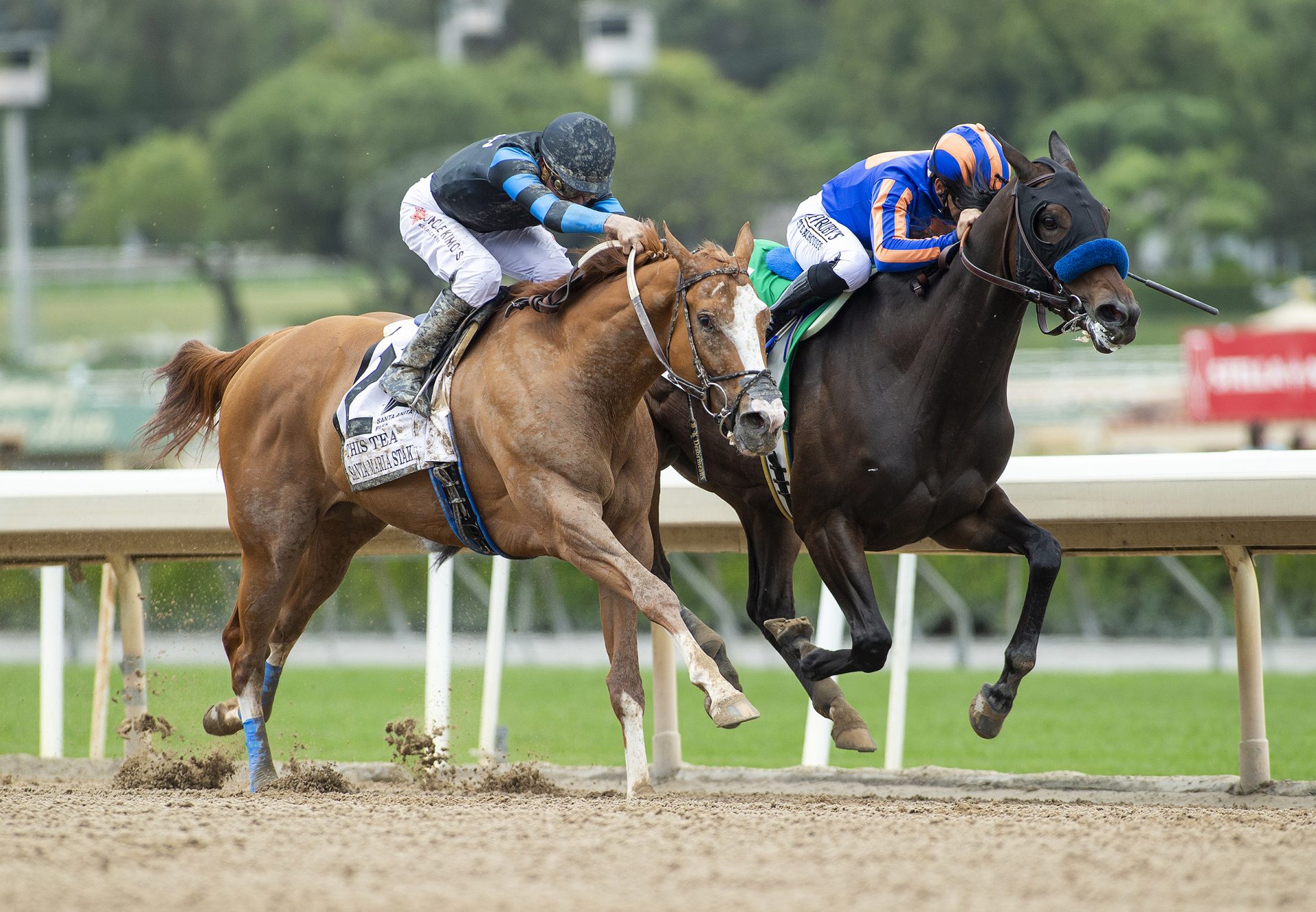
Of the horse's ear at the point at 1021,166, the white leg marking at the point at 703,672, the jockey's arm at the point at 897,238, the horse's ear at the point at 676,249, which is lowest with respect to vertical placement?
the white leg marking at the point at 703,672

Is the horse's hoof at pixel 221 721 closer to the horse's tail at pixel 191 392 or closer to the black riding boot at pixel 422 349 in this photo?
the horse's tail at pixel 191 392

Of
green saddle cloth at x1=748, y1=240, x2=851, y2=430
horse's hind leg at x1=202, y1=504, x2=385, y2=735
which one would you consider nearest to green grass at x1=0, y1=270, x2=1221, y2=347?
horse's hind leg at x1=202, y1=504, x2=385, y2=735

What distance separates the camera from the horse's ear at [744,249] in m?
4.52

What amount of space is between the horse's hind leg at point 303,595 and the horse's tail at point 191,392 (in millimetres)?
654

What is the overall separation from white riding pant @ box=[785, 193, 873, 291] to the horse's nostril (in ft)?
2.73

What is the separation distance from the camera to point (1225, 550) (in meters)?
5.69

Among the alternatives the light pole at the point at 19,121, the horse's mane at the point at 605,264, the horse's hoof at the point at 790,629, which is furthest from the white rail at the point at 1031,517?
the light pole at the point at 19,121

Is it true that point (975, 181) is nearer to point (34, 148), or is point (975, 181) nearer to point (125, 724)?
point (125, 724)

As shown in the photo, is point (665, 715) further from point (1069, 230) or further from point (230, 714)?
point (1069, 230)

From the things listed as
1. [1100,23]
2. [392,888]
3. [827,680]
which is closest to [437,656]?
[827,680]

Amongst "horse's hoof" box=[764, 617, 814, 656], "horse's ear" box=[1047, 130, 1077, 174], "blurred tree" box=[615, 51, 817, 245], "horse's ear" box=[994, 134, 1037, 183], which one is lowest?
"horse's hoof" box=[764, 617, 814, 656]

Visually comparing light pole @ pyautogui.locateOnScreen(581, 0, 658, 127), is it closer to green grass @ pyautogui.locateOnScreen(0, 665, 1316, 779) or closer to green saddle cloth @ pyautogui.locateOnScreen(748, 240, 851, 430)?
green grass @ pyautogui.locateOnScreen(0, 665, 1316, 779)

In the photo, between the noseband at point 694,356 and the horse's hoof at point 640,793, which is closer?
the noseband at point 694,356

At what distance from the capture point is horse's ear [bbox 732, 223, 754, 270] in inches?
178
